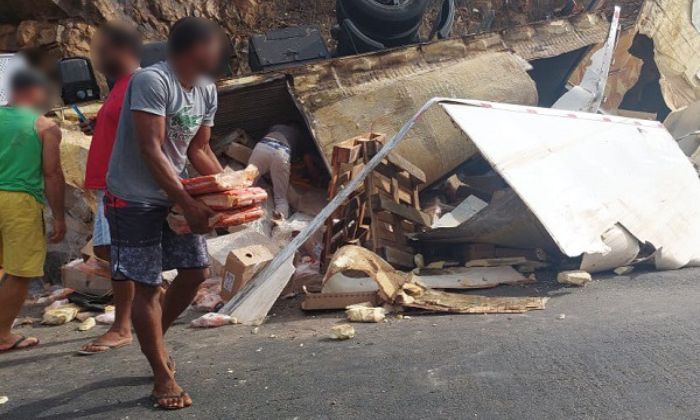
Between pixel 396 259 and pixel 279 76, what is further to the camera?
pixel 279 76

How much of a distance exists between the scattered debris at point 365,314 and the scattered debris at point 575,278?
1.36 metres

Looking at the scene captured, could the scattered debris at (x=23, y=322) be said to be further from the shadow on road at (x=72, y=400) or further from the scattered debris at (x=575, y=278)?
the scattered debris at (x=575, y=278)

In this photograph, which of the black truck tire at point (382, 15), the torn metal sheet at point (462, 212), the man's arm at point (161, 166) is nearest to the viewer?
the man's arm at point (161, 166)

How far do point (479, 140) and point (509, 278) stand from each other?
99 centimetres

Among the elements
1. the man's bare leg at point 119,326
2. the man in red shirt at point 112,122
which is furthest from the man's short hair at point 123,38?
the man's bare leg at point 119,326

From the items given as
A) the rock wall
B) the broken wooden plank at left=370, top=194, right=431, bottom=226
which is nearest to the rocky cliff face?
the rock wall

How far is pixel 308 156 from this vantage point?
6.88 metres

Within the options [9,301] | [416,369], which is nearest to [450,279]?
[416,369]

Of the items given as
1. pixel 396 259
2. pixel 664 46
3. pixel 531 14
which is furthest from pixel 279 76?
pixel 531 14

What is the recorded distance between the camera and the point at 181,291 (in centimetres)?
326

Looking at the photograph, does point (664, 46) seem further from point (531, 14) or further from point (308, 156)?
point (308, 156)

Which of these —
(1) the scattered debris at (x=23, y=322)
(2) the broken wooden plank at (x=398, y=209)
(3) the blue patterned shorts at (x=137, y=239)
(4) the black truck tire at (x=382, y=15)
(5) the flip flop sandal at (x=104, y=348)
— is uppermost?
(4) the black truck tire at (x=382, y=15)

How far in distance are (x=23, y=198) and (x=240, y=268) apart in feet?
4.57

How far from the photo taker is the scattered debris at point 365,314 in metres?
4.16
